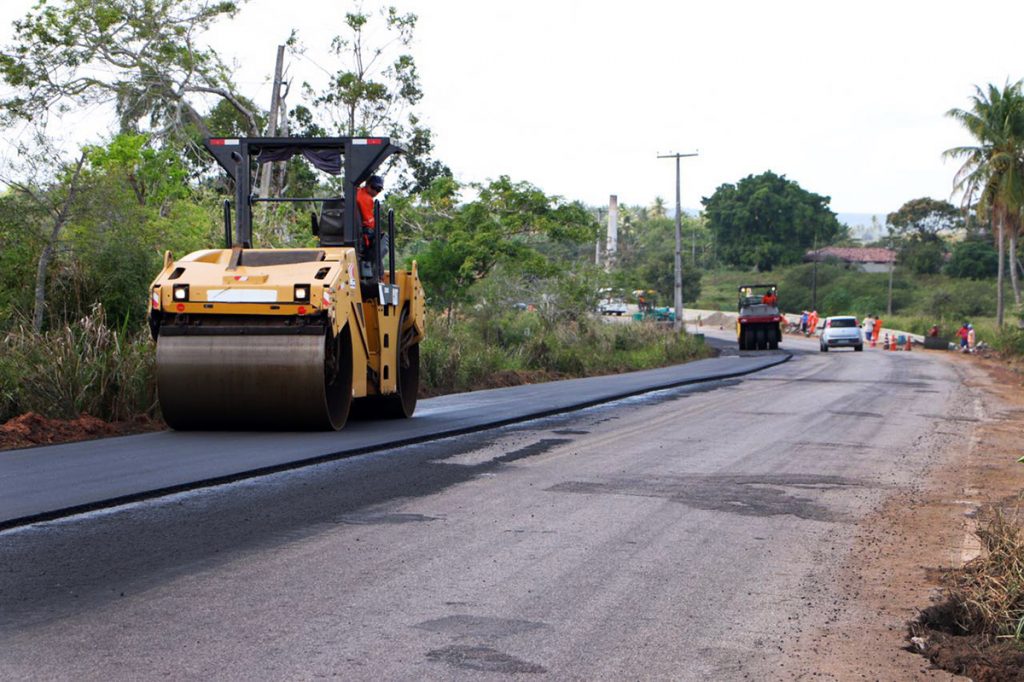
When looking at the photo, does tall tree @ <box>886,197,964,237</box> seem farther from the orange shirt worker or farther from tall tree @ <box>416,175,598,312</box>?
the orange shirt worker

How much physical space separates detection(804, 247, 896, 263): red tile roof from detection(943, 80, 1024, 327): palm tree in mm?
47933

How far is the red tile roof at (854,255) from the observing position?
107 meters

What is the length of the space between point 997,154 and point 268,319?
1855 inches

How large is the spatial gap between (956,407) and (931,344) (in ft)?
123

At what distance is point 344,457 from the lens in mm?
10852

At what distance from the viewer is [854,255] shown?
112 metres

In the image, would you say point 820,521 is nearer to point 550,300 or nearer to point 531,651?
point 531,651

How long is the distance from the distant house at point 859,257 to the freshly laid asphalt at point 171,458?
92.0m

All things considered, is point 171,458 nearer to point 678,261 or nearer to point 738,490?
point 738,490

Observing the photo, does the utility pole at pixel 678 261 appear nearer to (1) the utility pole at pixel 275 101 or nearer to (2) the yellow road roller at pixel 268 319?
(1) the utility pole at pixel 275 101

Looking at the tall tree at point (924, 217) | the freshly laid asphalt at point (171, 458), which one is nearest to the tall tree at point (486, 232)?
the freshly laid asphalt at point (171, 458)

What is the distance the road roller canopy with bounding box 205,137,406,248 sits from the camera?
1299 cm

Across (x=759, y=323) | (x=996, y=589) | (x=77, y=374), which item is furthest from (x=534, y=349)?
(x=996, y=589)

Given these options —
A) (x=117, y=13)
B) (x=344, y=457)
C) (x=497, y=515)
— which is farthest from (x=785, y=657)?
(x=117, y=13)
